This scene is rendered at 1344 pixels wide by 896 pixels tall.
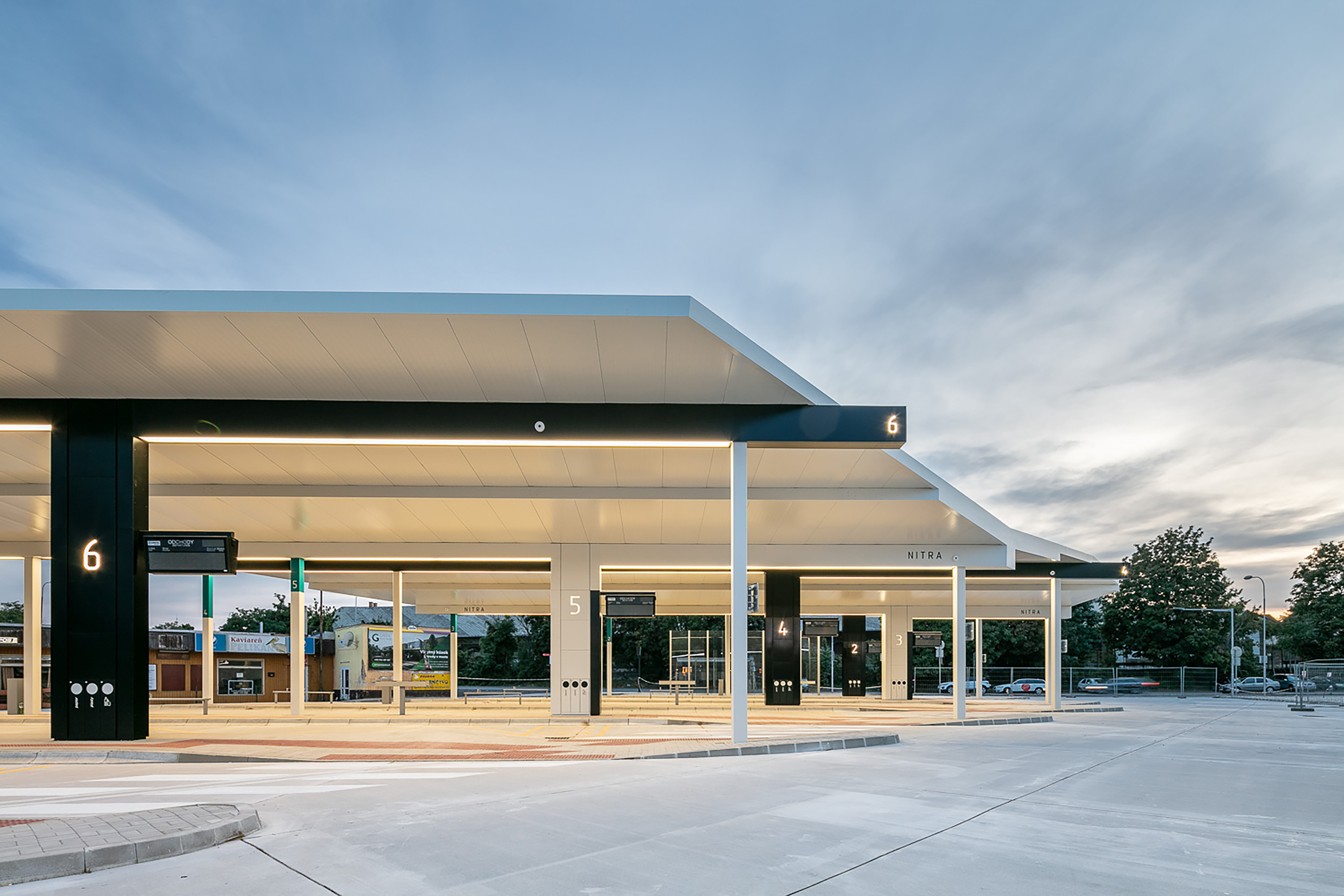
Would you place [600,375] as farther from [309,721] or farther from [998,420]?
[998,420]

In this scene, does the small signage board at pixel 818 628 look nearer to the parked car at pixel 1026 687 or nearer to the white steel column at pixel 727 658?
the white steel column at pixel 727 658

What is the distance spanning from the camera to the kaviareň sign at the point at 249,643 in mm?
44719

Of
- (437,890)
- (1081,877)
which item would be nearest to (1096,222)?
(1081,877)

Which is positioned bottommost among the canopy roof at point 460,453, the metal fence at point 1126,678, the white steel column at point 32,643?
the metal fence at point 1126,678

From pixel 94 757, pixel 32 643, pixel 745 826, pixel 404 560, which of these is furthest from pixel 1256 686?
pixel 32 643

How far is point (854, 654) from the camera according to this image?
40.7 meters

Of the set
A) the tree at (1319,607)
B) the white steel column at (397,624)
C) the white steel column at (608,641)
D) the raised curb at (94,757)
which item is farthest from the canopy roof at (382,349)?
the tree at (1319,607)

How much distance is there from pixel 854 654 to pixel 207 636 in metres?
26.7

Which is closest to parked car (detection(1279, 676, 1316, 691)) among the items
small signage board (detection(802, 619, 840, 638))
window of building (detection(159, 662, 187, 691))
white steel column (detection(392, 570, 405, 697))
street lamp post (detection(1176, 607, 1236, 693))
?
street lamp post (detection(1176, 607, 1236, 693))

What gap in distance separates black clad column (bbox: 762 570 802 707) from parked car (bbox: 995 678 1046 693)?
27.6 m

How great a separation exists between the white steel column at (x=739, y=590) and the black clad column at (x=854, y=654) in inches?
1064

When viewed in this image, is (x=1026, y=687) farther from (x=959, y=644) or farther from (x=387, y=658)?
(x=387, y=658)

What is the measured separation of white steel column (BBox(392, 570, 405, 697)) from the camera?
30141 millimetres

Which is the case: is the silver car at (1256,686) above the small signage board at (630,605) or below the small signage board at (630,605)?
Answer: below
